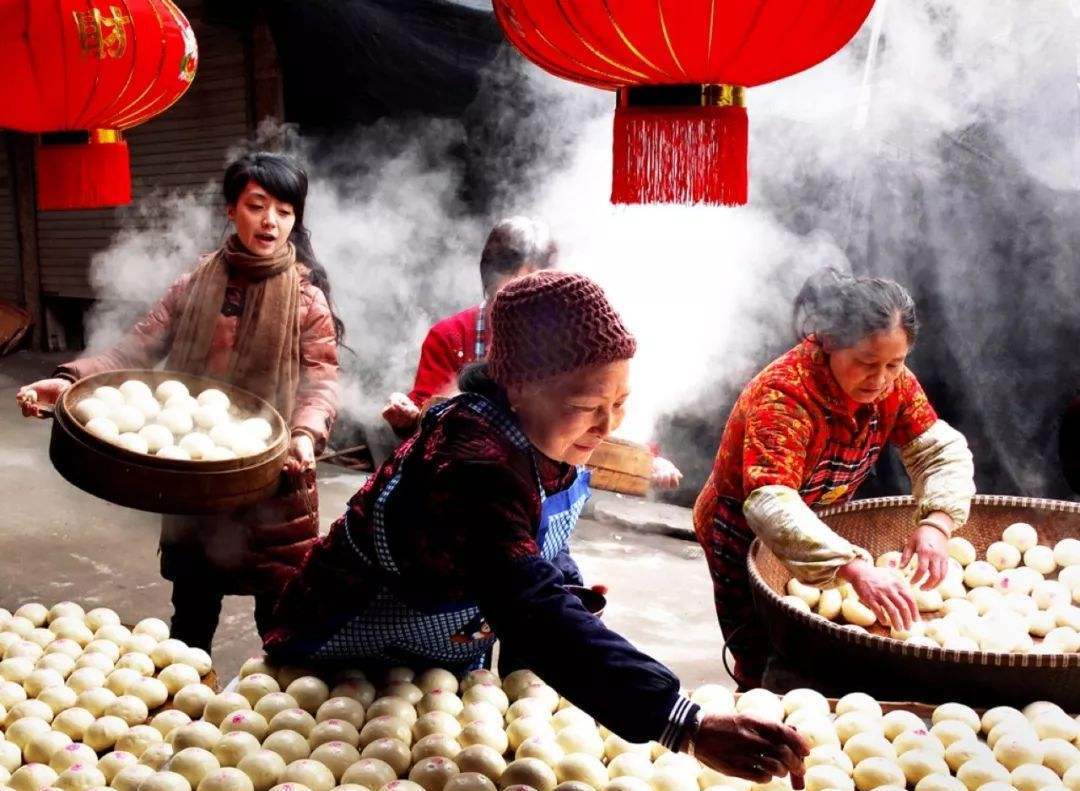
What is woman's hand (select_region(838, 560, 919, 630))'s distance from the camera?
7.98 ft

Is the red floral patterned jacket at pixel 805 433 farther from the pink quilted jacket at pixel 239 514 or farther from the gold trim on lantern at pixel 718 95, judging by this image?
the pink quilted jacket at pixel 239 514

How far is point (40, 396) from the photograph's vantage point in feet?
11.4

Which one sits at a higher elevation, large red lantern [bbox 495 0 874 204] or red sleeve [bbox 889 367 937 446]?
large red lantern [bbox 495 0 874 204]

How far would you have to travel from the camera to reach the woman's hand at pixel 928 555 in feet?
9.22

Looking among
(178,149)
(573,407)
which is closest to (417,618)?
(573,407)

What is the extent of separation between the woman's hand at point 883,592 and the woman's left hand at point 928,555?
0.34 meters

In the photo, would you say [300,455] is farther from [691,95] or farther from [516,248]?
[691,95]

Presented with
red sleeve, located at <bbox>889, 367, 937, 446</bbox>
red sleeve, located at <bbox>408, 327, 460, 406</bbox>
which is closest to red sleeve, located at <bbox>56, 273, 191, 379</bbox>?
red sleeve, located at <bbox>408, 327, 460, 406</bbox>

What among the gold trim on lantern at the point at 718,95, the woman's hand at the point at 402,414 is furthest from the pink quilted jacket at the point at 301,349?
the gold trim on lantern at the point at 718,95

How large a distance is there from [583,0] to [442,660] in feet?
4.85

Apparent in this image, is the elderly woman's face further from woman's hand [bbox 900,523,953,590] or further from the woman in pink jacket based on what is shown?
the woman in pink jacket

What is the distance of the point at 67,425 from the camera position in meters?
2.94

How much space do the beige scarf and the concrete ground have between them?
1.55 m

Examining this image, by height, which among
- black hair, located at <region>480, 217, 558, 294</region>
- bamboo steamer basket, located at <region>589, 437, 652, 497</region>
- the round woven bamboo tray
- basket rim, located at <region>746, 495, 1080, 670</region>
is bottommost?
bamboo steamer basket, located at <region>589, 437, 652, 497</region>
